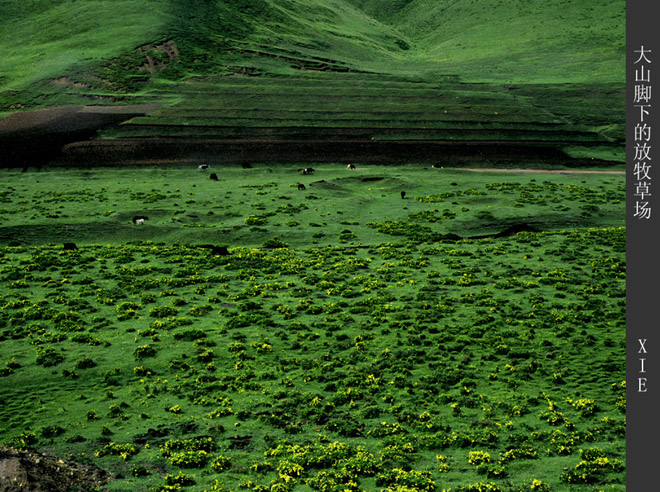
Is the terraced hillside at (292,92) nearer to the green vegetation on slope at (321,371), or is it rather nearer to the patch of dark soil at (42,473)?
the green vegetation on slope at (321,371)

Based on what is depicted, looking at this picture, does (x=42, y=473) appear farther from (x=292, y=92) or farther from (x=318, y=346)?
(x=292, y=92)

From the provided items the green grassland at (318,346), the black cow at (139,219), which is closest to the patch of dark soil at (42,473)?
the green grassland at (318,346)

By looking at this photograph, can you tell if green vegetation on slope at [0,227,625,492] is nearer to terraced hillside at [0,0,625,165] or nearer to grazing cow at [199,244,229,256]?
grazing cow at [199,244,229,256]

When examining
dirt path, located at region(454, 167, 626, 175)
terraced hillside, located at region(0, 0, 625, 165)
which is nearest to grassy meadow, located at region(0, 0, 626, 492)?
terraced hillside, located at region(0, 0, 625, 165)

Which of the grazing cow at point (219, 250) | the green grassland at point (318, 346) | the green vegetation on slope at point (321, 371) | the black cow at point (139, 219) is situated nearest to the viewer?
the green vegetation on slope at point (321, 371)

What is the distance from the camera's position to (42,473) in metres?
24.6

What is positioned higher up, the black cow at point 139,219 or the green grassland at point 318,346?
the black cow at point 139,219

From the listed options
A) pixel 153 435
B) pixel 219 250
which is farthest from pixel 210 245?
pixel 153 435

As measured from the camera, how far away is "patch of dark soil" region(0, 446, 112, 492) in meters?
23.2

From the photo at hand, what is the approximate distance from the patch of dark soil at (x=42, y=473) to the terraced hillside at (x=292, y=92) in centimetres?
8535

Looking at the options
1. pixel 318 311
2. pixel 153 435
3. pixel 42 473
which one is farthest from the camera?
pixel 318 311

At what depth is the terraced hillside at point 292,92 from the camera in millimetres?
119375

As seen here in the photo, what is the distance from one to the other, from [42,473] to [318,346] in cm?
1909

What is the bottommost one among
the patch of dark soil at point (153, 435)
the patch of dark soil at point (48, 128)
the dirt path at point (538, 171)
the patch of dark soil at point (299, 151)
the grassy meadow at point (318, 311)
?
the patch of dark soil at point (153, 435)
